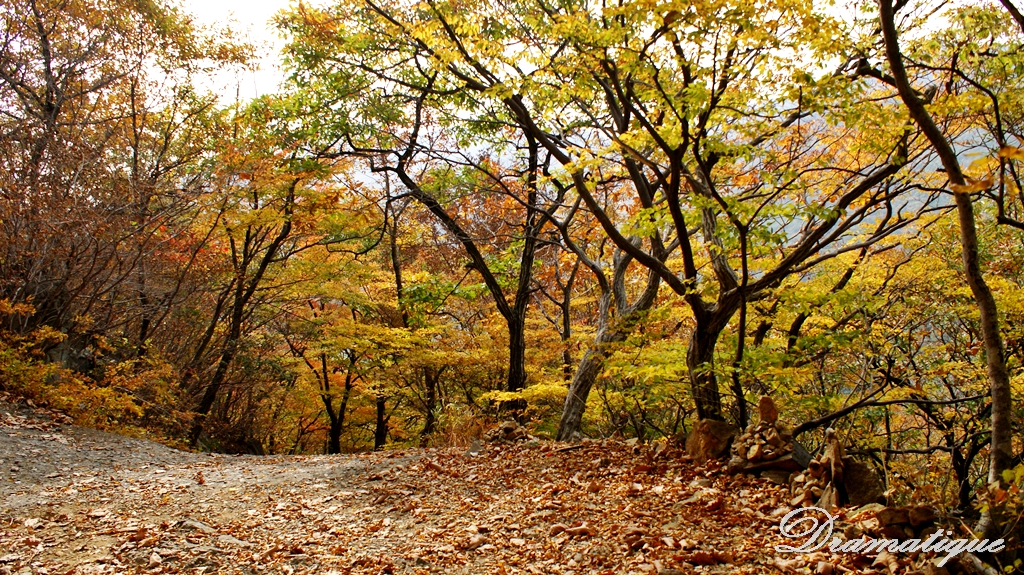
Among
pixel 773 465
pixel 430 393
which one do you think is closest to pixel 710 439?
pixel 773 465

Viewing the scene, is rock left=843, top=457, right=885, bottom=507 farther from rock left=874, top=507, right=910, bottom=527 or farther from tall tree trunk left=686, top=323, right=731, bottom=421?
tall tree trunk left=686, top=323, right=731, bottom=421

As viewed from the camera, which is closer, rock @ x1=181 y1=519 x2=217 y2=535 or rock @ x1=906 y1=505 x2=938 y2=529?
rock @ x1=906 y1=505 x2=938 y2=529

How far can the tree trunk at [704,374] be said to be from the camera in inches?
191

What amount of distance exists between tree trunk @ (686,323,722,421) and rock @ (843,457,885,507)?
1503 mm

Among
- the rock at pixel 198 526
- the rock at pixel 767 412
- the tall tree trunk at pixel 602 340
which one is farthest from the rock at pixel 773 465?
the rock at pixel 198 526

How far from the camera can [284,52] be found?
765 cm

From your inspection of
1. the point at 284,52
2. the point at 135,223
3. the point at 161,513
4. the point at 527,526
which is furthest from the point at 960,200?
the point at 135,223

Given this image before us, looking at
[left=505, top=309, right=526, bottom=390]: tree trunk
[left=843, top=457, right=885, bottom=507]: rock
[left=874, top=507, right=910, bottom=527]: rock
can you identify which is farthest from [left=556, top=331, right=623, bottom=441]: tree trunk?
[left=874, top=507, right=910, bottom=527]: rock

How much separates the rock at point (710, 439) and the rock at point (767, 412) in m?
0.44

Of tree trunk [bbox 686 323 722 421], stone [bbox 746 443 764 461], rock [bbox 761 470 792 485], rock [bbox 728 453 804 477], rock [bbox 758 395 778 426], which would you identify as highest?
tree trunk [bbox 686 323 722 421]

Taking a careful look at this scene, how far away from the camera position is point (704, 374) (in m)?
4.79

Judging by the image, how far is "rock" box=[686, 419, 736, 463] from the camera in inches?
179

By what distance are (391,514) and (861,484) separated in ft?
9.77

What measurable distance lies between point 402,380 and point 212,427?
353cm
